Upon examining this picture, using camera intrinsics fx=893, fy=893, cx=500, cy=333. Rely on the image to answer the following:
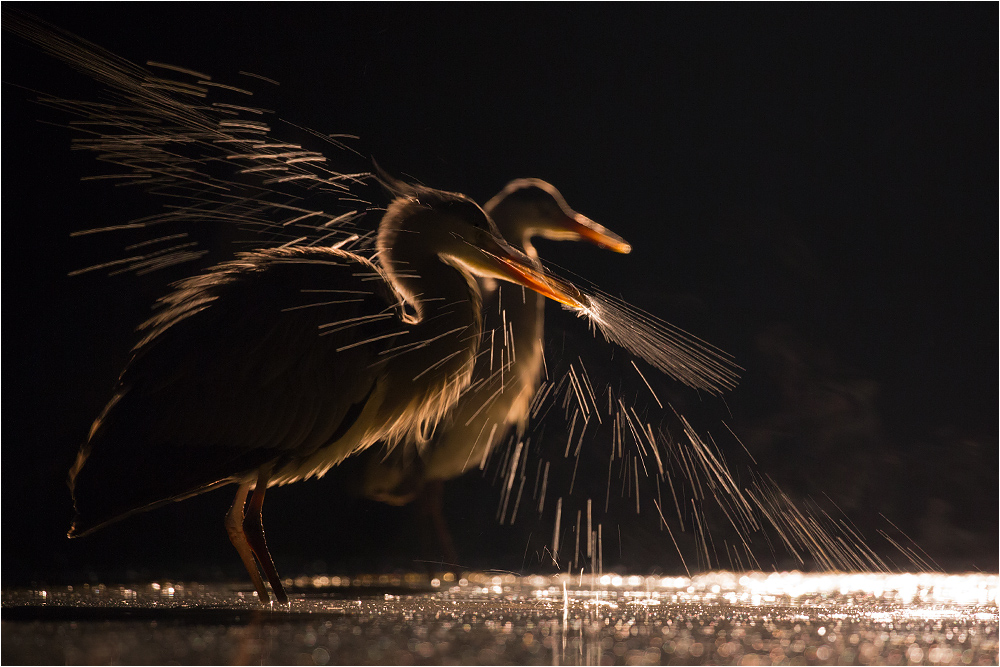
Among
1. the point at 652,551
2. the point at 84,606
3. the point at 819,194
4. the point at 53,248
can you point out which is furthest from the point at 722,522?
the point at 53,248

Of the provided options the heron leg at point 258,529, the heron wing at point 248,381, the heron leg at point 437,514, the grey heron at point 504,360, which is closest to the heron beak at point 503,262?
the heron wing at point 248,381

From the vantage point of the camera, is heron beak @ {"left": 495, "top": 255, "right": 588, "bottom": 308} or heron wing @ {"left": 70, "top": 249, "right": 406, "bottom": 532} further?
heron beak @ {"left": 495, "top": 255, "right": 588, "bottom": 308}

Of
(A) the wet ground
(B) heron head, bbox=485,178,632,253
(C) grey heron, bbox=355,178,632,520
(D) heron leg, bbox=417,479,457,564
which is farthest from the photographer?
(D) heron leg, bbox=417,479,457,564

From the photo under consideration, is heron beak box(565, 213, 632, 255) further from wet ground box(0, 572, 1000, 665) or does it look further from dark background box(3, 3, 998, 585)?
wet ground box(0, 572, 1000, 665)

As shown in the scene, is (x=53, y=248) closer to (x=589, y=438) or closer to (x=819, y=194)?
(x=589, y=438)

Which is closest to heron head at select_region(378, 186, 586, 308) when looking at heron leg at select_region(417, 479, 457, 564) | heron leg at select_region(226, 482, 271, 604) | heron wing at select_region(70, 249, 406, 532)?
heron wing at select_region(70, 249, 406, 532)

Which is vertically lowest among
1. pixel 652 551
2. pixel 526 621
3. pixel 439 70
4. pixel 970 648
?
pixel 652 551

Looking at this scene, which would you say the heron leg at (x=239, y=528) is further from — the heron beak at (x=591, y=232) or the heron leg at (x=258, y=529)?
the heron beak at (x=591, y=232)
